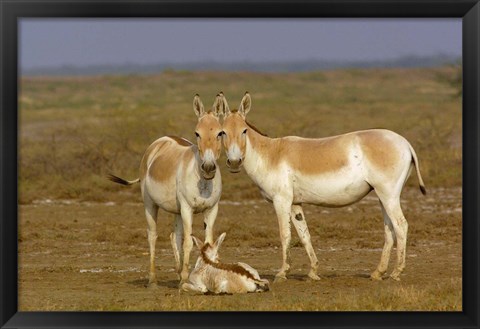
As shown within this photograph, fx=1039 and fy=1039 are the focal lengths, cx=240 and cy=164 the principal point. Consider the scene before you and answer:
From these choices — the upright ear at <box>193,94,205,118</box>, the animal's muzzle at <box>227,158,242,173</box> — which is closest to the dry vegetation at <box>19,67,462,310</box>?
the animal's muzzle at <box>227,158,242,173</box>

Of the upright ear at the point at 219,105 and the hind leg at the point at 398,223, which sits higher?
the upright ear at the point at 219,105

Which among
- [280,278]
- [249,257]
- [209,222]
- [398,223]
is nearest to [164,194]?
[209,222]

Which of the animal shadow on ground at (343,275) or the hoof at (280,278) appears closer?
the hoof at (280,278)

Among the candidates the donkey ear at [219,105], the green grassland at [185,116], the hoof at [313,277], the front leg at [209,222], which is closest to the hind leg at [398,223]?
the hoof at [313,277]

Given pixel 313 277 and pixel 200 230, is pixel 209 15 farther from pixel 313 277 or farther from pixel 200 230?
pixel 200 230

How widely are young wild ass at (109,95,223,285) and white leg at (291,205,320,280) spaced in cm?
134

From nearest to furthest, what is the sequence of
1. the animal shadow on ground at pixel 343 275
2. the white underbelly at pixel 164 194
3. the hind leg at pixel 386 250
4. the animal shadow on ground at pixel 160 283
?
1. the white underbelly at pixel 164 194
2. the hind leg at pixel 386 250
3. the animal shadow on ground at pixel 160 283
4. the animal shadow on ground at pixel 343 275

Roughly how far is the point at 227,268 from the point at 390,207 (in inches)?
88.4

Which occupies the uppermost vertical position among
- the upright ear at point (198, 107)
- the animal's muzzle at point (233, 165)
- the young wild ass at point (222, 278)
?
the upright ear at point (198, 107)

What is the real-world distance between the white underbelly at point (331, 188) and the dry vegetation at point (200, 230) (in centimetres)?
103

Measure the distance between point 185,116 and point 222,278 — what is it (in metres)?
30.2

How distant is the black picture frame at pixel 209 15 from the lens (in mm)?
8500

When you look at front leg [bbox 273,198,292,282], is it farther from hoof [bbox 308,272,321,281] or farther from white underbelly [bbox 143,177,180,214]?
white underbelly [bbox 143,177,180,214]

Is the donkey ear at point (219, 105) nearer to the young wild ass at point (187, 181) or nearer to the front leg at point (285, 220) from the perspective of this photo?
the young wild ass at point (187, 181)
